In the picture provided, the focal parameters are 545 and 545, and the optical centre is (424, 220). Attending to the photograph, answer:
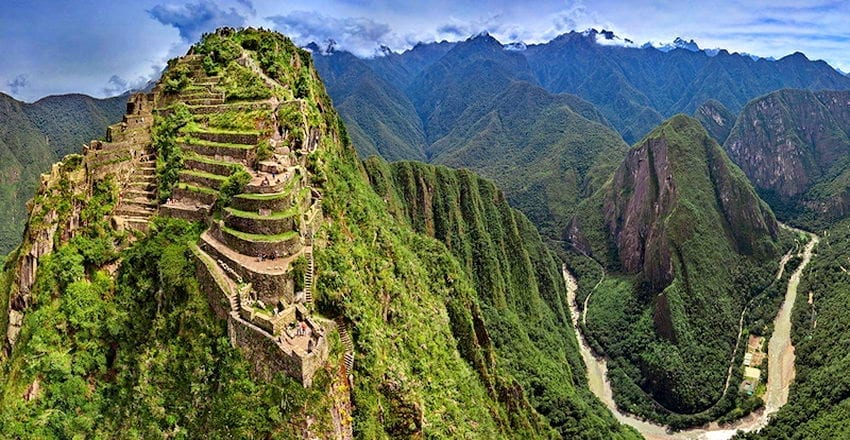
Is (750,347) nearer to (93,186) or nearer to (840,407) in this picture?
(840,407)

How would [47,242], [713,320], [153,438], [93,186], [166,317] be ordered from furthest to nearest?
[713,320] → [93,186] → [47,242] → [166,317] → [153,438]

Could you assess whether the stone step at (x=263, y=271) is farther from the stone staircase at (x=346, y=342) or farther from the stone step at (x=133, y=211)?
the stone step at (x=133, y=211)

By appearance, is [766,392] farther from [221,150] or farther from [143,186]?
[143,186]

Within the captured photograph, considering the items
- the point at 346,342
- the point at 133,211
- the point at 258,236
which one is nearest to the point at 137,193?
the point at 133,211

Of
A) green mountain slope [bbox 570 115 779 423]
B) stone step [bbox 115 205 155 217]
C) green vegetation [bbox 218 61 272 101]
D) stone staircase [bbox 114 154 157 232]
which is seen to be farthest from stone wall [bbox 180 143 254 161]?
green mountain slope [bbox 570 115 779 423]

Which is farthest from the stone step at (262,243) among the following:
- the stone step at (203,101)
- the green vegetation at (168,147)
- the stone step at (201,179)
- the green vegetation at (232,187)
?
the stone step at (203,101)

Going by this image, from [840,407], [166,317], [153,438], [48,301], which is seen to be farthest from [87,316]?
[840,407]
